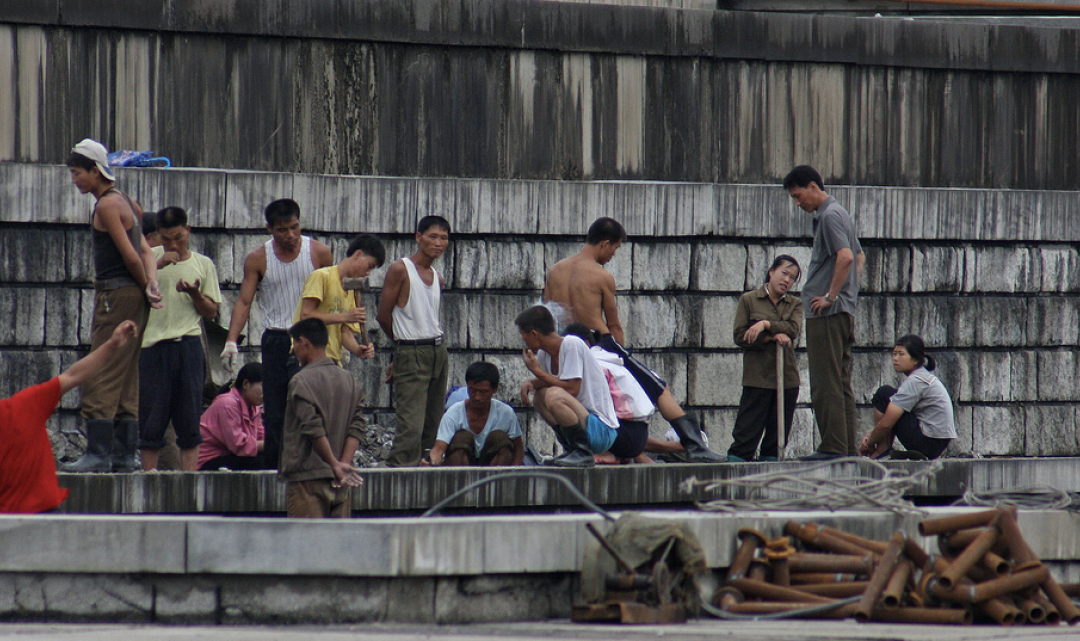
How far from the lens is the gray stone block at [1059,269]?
1162 cm

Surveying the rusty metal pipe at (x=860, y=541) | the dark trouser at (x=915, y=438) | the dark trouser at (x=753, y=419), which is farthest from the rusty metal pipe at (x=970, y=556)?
the dark trouser at (x=915, y=438)

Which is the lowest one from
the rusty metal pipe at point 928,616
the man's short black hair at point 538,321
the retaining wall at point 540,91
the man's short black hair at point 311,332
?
the rusty metal pipe at point 928,616

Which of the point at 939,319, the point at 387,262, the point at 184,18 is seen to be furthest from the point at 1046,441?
the point at 184,18

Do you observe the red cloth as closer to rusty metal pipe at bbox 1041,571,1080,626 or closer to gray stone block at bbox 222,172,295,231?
gray stone block at bbox 222,172,295,231

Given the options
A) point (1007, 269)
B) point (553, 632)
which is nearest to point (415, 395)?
point (553, 632)

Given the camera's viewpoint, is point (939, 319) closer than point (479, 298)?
No

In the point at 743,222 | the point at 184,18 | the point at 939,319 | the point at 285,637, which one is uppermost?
the point at 184,18

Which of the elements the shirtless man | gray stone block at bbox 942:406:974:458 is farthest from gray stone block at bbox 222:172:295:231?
gray stone block at bbox 942:406:974:458

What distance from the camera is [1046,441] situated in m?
11.5

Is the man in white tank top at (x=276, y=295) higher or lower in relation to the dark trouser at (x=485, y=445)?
higher

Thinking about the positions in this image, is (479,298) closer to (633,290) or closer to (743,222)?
(633,290)

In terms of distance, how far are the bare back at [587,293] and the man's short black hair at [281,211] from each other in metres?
1.88

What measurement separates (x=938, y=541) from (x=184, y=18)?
5958 millimetres

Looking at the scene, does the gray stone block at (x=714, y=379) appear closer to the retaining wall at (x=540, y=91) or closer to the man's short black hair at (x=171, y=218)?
the retaining wall at (x=540, y=91)
